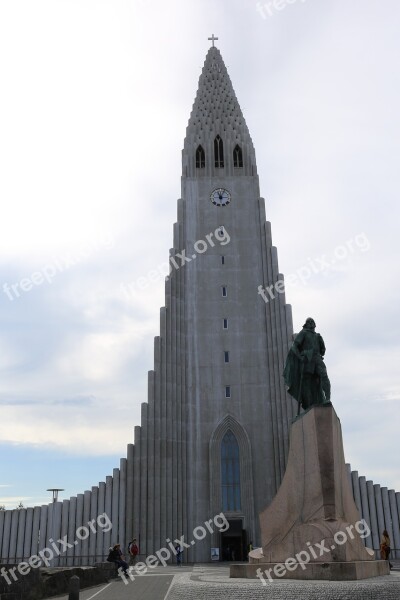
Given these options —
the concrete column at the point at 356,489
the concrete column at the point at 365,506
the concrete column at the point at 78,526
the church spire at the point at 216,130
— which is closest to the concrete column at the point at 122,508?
the concrete column at the point at 78,526

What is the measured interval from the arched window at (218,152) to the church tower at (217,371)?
0.27 feet

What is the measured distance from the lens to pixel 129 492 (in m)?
34.8

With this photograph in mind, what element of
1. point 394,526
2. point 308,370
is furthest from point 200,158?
point 308,370

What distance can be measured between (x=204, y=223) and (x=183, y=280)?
4660mm

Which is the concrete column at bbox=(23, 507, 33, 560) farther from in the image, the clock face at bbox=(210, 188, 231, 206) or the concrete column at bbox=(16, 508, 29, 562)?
the clock face at bbox=(210, 188, 231, 206)

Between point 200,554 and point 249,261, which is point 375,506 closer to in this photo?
point 200,554

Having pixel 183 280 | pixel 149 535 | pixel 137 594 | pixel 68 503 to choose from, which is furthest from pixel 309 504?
pixel 183 280

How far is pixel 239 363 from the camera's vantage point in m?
38.4

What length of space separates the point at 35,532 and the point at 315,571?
27.7 metres

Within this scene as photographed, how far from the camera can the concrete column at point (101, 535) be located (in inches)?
1326

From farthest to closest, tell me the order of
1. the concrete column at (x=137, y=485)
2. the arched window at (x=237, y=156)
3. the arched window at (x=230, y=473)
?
1. the arched window at (x=237, y=156)
2. the arched window at (x=230, y=473)
3. the concrete column at (x=137, y=485)

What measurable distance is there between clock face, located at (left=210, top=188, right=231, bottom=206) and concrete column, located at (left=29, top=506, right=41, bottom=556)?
938 inches

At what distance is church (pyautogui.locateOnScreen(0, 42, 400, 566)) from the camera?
34.7m

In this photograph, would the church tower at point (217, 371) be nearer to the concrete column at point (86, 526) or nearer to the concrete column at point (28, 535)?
the concrete column at point (86, 526)
